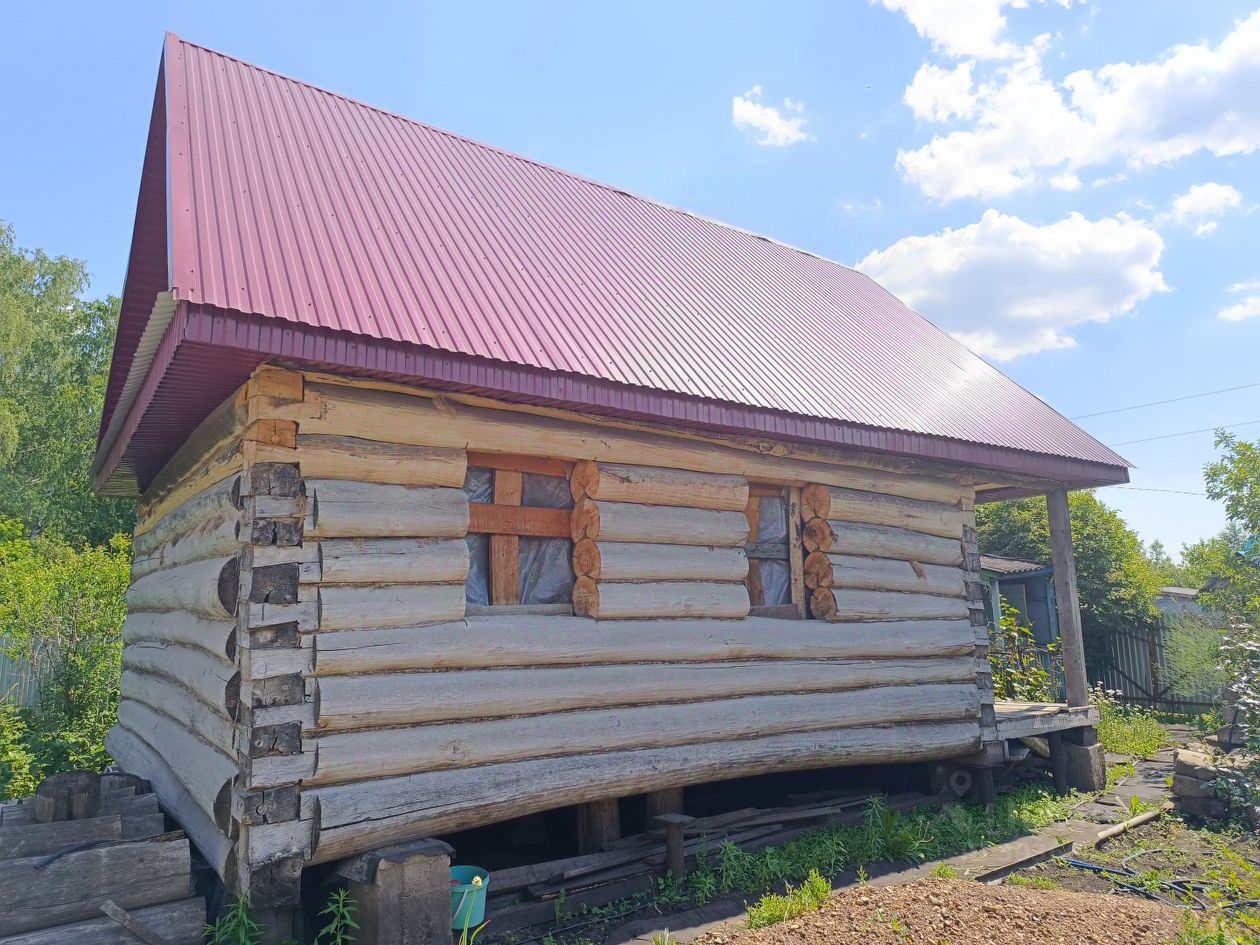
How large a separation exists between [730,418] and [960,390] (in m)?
4.50

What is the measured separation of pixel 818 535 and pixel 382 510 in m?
4.02

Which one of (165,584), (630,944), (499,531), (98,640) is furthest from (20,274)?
(630,944)

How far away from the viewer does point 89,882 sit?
4.43 m

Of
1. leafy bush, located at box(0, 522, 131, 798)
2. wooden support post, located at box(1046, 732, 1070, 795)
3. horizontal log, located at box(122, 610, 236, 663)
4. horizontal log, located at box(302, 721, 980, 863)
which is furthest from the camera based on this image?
leafy bush, located at box(0, 522, 131, 798)

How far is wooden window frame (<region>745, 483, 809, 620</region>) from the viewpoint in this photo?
7438 mm

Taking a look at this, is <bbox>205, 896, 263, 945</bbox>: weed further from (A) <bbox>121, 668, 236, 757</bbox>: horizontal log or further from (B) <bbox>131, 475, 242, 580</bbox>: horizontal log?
(B) <bbox>131, 475, 242, 580</bbox>: horizontal log

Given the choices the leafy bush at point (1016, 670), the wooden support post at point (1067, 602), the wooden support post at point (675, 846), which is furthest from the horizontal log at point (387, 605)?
the leafy bush at point (1016, 670)

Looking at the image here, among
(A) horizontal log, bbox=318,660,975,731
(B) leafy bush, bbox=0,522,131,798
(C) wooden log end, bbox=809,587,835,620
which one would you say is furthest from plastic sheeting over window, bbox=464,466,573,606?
(B) leafy bush, bbox=0,522,131,798

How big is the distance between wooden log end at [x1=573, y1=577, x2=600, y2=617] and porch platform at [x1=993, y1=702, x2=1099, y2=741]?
499cm

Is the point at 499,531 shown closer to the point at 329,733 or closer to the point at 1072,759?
the point at 329,733

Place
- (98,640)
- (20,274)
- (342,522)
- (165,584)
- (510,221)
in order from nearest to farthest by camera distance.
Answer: (342,522) → (165,584) → (510,221) → (98,640) → (20,274)

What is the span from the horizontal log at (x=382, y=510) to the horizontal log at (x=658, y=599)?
114 centimetres

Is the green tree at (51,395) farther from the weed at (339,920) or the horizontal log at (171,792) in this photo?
the weed at (339,920)

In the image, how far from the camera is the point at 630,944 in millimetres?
5062
